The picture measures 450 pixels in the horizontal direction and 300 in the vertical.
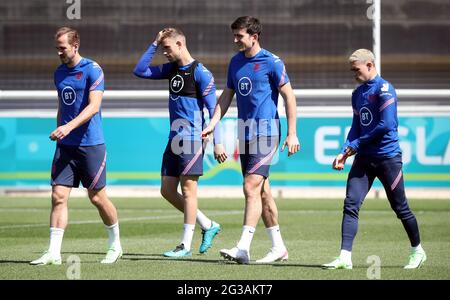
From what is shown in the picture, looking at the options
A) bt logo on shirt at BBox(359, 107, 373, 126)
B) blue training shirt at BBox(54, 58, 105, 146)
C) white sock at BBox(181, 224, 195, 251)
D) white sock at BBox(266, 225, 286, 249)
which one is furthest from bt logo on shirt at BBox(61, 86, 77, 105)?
bt logo on shirt at BBox(359, 107, 373, 126)

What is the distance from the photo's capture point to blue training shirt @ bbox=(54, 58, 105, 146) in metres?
10.1

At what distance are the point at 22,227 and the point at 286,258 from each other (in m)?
5.10

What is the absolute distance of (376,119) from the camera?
31.7 feet

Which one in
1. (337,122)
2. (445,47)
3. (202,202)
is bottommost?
(202,202)

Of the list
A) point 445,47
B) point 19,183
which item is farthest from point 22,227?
point 445,47

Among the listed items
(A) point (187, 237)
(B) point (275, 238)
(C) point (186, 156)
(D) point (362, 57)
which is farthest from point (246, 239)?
(D) point (362, 57)

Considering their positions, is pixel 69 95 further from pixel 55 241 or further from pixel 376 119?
pixel 376 119

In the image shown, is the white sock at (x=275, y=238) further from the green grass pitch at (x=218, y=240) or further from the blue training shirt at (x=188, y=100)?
the blue training shirt at (x=188, y=100)

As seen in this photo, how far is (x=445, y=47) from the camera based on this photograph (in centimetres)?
→ 2525

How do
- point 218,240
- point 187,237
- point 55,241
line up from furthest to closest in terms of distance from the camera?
point 218,240, point 187,237, point 55,241

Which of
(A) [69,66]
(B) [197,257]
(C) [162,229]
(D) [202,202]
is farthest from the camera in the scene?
(D) [202,202]

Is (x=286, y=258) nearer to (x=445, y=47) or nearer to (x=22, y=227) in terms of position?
(x=22, y=227)

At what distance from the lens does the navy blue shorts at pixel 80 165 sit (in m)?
10.2

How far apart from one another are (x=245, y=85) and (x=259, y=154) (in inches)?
26.4
